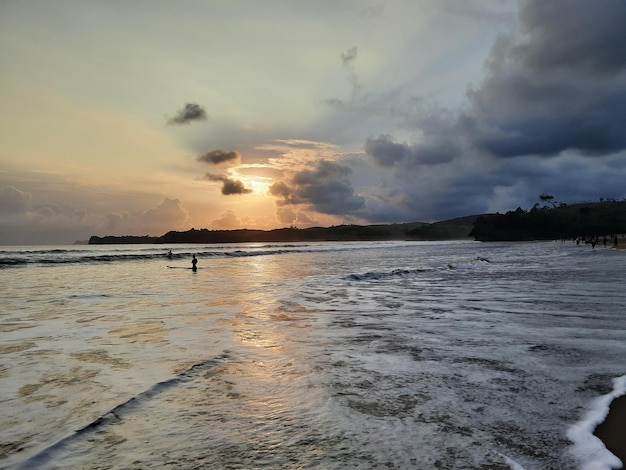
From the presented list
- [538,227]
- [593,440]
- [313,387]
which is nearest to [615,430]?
[593,440]

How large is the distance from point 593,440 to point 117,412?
608cm

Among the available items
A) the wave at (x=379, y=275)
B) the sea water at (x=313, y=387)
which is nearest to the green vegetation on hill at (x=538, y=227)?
the wave at (x=379, y=275)

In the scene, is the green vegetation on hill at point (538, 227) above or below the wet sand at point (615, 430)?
above

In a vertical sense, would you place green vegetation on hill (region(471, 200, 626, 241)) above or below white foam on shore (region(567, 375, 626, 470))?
above

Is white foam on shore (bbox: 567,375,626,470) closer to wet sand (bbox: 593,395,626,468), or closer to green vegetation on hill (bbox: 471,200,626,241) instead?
wet sand (bbox: 593,395,626,468)

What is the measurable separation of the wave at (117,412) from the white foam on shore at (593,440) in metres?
5.62

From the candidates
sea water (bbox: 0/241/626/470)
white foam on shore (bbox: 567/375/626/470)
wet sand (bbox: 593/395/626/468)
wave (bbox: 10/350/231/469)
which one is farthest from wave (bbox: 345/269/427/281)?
wet sand (bbox: 593/395/626/468)

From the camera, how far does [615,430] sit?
16.1ft

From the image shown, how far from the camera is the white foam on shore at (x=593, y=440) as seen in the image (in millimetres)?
4109

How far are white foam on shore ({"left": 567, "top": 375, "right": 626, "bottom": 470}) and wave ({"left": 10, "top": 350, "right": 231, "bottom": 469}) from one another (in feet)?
18.4

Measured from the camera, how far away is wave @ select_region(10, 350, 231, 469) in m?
4.41

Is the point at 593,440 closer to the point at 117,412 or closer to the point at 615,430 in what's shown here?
the point at 615,430

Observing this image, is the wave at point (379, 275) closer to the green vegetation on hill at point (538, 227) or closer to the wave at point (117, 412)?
the wave at point (117, 412)

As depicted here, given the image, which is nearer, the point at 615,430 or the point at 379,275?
the point at 615,430
